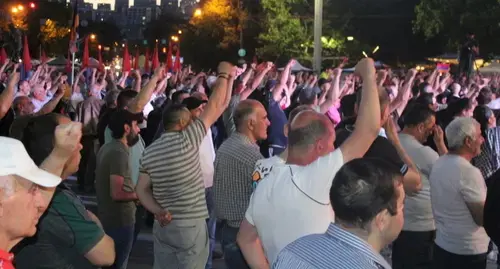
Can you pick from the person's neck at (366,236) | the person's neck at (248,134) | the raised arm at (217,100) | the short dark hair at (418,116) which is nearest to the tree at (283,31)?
the short dark hair at (418,116)

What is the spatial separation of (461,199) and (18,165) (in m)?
3.44

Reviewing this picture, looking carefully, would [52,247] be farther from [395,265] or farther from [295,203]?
[395,265]

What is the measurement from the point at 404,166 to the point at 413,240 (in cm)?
117

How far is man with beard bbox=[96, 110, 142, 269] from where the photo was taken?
5.92m

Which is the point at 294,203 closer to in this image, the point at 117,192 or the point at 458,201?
the point at 458,201

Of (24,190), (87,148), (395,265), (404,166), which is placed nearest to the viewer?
(24,190)

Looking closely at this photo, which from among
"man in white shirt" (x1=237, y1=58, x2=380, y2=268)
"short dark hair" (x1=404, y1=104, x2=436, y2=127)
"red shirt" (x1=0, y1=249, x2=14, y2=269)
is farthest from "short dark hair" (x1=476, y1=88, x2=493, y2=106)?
"red shirt" (x1=0, y1=249, x2=14, y2=269)

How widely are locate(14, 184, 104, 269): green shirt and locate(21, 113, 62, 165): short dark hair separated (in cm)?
47

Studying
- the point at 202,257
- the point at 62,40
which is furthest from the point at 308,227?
the point at 62,40

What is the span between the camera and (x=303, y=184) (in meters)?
3.75

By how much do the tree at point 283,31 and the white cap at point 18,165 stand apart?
125ft

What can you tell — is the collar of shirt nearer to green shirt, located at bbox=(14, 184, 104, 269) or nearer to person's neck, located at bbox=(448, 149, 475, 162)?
green shirt, located at bbox=(14, 184, 104, 269)

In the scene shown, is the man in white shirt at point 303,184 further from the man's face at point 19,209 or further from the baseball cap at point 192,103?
the baseball cap at point 192,103

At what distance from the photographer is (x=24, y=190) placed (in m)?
2.65
